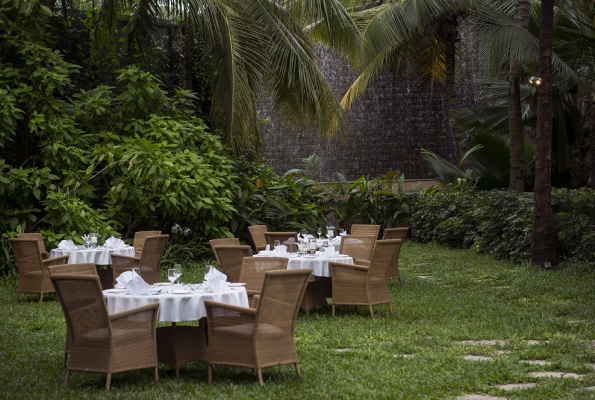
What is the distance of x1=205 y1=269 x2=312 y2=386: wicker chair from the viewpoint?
5.91 metres

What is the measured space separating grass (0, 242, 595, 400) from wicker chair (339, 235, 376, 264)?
0.74 m

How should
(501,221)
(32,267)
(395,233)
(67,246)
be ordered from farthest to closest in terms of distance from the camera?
(501,221) → (395,233) → (67,246) → (32,267)

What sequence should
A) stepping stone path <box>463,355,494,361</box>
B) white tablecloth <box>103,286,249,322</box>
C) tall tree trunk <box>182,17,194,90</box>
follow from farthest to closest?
tall tree trunk <box>182,17,194,90</box> → stepping stone path <box>463,355,494,361</box> → white tablecloth <box>103,286,249,322</box>

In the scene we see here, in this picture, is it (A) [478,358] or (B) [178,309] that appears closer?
(B) [178,309]

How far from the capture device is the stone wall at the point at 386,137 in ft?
89.9

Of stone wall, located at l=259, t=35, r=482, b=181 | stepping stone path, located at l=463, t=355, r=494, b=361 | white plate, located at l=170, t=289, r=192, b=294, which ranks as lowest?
stepping stone path, located at l=463, t=355, r=494, b=361

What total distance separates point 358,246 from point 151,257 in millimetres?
3050

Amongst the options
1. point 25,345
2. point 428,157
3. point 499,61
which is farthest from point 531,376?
point 428,157

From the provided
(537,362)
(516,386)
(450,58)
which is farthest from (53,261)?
(450,58)

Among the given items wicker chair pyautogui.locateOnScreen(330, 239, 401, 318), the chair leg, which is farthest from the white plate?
wicker chair pyautogui.locateOnScreen(330, 239, 401, 318)

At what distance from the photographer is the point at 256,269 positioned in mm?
8016

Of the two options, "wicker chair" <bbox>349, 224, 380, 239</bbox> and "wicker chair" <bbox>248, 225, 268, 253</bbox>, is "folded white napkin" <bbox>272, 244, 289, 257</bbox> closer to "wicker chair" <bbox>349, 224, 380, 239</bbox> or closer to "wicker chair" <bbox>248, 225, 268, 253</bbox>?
"wicker chair" <bbox>248, 225, 268, 253</bbox>

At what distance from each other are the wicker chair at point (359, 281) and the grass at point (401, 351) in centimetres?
23

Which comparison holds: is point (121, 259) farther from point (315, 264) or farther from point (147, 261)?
point (315, 264)
